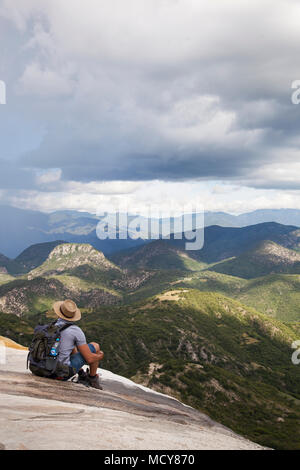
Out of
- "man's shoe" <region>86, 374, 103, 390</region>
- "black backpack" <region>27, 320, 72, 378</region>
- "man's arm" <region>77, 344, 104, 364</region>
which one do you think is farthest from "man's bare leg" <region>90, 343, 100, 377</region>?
"black backpack" <region>27, 320, 72, 378</region>

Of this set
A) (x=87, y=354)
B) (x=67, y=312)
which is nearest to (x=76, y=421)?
(x=87, y=354)

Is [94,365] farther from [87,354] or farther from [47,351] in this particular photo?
[47,351]

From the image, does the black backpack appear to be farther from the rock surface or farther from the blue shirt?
the rock surface

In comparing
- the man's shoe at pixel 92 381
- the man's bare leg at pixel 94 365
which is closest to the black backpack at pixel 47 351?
the man's bare leg at pixel 94 365

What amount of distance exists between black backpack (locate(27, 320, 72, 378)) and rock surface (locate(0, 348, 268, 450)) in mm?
732

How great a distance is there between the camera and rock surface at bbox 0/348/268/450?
11.8m

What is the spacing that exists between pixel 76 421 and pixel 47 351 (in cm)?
533

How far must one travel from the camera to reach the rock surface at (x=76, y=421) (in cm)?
1184

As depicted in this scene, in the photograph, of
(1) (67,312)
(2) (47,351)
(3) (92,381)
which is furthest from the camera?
(3) (92,381)

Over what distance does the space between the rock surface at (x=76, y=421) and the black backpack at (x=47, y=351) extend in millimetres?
732

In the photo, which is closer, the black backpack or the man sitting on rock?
the black backpack

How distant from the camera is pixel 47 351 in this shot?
61.2ft
